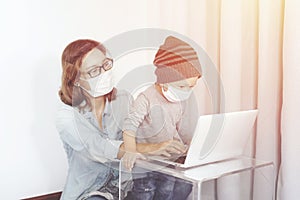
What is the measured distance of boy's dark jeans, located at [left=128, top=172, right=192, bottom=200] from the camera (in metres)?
0.97

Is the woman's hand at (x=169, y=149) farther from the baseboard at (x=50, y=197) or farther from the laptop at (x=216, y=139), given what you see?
the baseboard at (x=50, y=197)

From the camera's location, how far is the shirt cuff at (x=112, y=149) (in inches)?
39.8

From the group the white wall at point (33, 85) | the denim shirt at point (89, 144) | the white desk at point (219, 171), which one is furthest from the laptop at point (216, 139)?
the white wall at point (33, 85)

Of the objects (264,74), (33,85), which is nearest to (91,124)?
(33,85)

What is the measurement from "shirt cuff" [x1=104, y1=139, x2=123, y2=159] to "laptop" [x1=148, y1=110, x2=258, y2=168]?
9 cm

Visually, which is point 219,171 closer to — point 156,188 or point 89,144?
point 156,188

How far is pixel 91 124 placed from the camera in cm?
103

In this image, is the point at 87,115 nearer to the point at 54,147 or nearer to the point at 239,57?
the point at 54,147

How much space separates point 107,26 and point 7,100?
0.43 metres

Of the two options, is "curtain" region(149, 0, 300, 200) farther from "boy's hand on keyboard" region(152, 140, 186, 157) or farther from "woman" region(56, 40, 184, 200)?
"woman" region(56, 40, 184, 200)

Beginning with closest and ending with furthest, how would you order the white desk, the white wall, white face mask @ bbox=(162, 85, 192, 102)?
the white desk
white face mask @ bbox=(162, 85, 192, 102)
the white wall

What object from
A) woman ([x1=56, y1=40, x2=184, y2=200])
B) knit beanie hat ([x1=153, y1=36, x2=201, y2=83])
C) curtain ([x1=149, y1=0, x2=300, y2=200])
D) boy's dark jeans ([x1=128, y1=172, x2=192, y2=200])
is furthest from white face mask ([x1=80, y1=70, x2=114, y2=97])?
curtain ([x1=149, y1=0, x2=300, y2=200])

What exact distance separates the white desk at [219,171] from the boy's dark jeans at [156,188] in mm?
23

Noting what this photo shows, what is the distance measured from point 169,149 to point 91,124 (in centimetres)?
22
